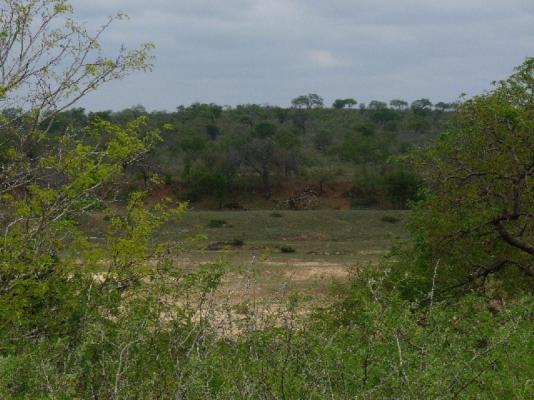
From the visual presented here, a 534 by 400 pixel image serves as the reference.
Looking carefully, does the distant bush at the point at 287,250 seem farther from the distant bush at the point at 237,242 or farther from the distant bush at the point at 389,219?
the distant bush at the point at 389,219

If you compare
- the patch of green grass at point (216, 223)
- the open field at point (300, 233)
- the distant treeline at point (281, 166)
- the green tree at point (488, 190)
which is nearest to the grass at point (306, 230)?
the open field at point (300, 233)

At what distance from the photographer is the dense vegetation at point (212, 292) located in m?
5.90

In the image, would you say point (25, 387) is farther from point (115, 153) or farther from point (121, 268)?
point (115, 153)

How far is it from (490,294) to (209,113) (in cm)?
7790

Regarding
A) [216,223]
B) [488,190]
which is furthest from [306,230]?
[488,190]

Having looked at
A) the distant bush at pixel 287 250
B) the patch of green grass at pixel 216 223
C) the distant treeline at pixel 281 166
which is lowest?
the distant bush at pixel 287 250

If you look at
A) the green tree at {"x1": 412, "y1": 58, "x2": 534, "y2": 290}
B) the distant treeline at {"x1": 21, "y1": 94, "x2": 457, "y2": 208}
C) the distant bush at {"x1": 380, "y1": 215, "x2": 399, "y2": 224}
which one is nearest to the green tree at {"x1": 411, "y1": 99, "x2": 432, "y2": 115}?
the distant treeline at {"x1": 21, "y1": 94, "x2": 457, "y2": 208}

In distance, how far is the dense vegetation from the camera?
19.4 feet

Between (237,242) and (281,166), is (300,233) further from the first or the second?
(281,166)

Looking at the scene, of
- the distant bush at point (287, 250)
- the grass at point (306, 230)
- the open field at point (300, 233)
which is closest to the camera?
the open field at point (300, 233)

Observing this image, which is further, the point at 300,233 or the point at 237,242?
the point at 300,233

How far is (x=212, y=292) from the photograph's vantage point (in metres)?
7.78

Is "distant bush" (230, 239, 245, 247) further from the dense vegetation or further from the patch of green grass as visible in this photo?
the dense vegetation

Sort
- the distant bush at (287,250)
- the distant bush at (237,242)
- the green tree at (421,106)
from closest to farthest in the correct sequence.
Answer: the distant bush at (287,250)
the distant bush at (237,242)
the green tree at (421,106)
